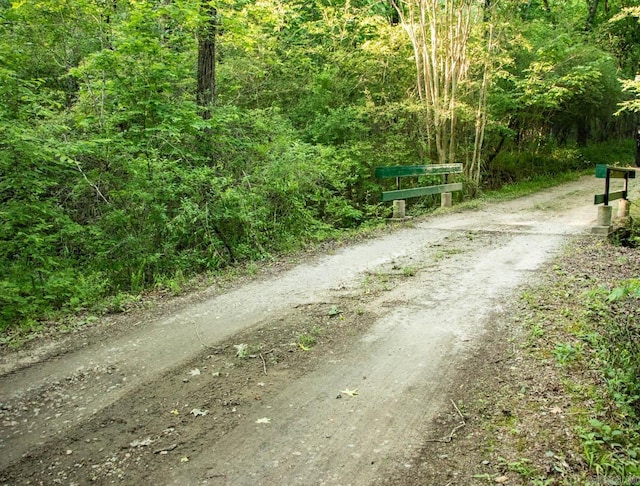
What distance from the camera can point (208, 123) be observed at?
8.87 m

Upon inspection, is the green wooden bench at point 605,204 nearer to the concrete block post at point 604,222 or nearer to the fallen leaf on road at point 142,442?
the concrete block post at point 604,222

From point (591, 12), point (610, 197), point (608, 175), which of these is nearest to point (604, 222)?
point (610, 197)

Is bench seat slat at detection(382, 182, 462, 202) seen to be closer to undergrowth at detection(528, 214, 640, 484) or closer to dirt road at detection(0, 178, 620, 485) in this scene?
dirt road at detection(0, 178, 620, 485)

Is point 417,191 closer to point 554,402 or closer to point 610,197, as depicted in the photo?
point 610,197

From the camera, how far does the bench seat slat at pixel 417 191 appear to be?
11410 mm

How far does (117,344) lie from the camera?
483 cm

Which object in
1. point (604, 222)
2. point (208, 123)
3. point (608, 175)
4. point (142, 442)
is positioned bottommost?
point (142, 442)

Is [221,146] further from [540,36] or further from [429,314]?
[540,36]

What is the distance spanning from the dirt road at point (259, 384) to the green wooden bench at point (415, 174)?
14.6 feet

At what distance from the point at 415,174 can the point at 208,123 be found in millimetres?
5009

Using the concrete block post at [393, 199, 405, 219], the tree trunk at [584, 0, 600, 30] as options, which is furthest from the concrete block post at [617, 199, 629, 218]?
the tree trunk at [584, 0, 600, 30]

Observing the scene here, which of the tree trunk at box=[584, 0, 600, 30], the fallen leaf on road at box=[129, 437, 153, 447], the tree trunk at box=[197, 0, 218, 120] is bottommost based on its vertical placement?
the fallen leaf on road at box=[129, 437, 153, 447]

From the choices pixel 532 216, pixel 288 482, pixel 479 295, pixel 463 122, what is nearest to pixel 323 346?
pixel 288 482

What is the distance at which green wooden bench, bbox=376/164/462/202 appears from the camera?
11.2 metres
